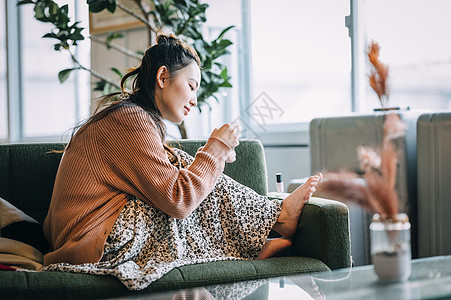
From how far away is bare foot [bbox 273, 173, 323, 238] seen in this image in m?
1.78

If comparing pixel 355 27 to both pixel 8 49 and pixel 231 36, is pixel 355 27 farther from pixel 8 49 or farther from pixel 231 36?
pixel 8 49

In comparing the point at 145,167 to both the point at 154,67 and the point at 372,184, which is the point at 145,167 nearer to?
the point at 154,67

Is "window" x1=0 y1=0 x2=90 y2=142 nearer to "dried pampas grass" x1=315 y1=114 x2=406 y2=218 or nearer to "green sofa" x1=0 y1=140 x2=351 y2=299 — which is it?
"green sofa" x1=0 y1=140 x2=351 y2=299

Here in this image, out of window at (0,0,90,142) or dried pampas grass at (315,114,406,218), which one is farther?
window at (0,0,90,142)

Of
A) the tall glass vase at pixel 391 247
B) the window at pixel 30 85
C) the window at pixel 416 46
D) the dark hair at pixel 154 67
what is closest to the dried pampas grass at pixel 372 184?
the tall glass vase at pixel 391 247

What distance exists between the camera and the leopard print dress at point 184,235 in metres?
1.54

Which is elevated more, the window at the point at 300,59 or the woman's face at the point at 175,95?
the window at the point at 300,59

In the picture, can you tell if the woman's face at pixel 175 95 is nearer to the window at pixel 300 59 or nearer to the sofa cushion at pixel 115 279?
the sofa cushion at pixel 115 279

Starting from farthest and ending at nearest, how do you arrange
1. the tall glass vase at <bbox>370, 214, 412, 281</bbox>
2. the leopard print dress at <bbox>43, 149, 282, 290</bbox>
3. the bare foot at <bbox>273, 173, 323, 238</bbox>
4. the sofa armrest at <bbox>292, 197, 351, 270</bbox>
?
the bare foot at <bbox>273, 173, 323, 238</bbox>, the sofa armrest at <bbox>292, 197, 351, 270</bbox>, the leopard print dress at <bbox>43, 149, 282, 290</bbox>, the tall glass vase at <bbox>370, 214, 412, 281</bbox>

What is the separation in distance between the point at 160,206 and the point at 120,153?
7.6 inches

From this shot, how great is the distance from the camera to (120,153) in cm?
164

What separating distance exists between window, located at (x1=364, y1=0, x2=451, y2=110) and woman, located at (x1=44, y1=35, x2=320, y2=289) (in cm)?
118

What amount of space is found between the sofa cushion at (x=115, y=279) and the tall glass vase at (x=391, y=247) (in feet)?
1.71

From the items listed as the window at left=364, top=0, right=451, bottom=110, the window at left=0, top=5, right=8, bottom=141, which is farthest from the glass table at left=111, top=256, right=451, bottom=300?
Result: the window at left=0, top=5, right=8, bottom=141
